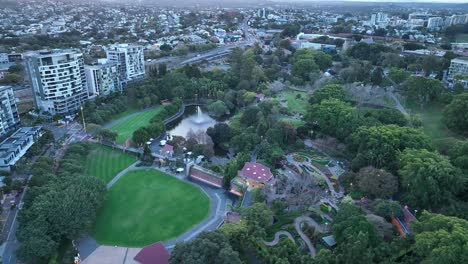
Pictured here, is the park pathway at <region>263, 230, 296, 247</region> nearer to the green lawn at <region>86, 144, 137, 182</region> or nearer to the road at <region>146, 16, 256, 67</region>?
the green lawn at <region>86, 144, 137, 182</region>

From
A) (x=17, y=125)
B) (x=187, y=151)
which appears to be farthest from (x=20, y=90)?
(x=187, y=151)

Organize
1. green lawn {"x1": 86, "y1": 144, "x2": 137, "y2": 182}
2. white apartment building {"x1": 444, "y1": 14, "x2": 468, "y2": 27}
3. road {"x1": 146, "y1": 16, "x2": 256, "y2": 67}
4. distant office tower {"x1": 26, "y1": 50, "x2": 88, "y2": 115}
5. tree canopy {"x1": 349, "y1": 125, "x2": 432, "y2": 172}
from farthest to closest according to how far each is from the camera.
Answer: white apartment building {"x1": 444, "y1": 14, "x2": 468, "y2": 27} < road {"x1": 146, "y1": 16, "x2": 256, "y2": 67} < distant office tower {"x1": 26, "y1": 50, "x2": 88, "y2": 115} < green lawn {"x1": 86, "y1": 144, "x2": 137, "y2": 182} < tree canopy {"x1": 349, "y1": 125, "x2": 432, "y2": 172}

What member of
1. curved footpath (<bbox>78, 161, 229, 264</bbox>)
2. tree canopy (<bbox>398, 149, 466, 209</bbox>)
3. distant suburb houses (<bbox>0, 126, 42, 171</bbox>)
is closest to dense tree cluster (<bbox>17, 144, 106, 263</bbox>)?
curved footpath (<bbox>78, 161, 229, 264</bbox>)

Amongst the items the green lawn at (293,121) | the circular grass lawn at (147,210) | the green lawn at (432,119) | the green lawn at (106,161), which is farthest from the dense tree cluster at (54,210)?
the green lawn at (432,119)

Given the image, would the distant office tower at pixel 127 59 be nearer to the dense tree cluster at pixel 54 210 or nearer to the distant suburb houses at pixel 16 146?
the distant suburb houses at pixel 16 146

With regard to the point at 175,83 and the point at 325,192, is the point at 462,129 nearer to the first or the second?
the point at 325,192
